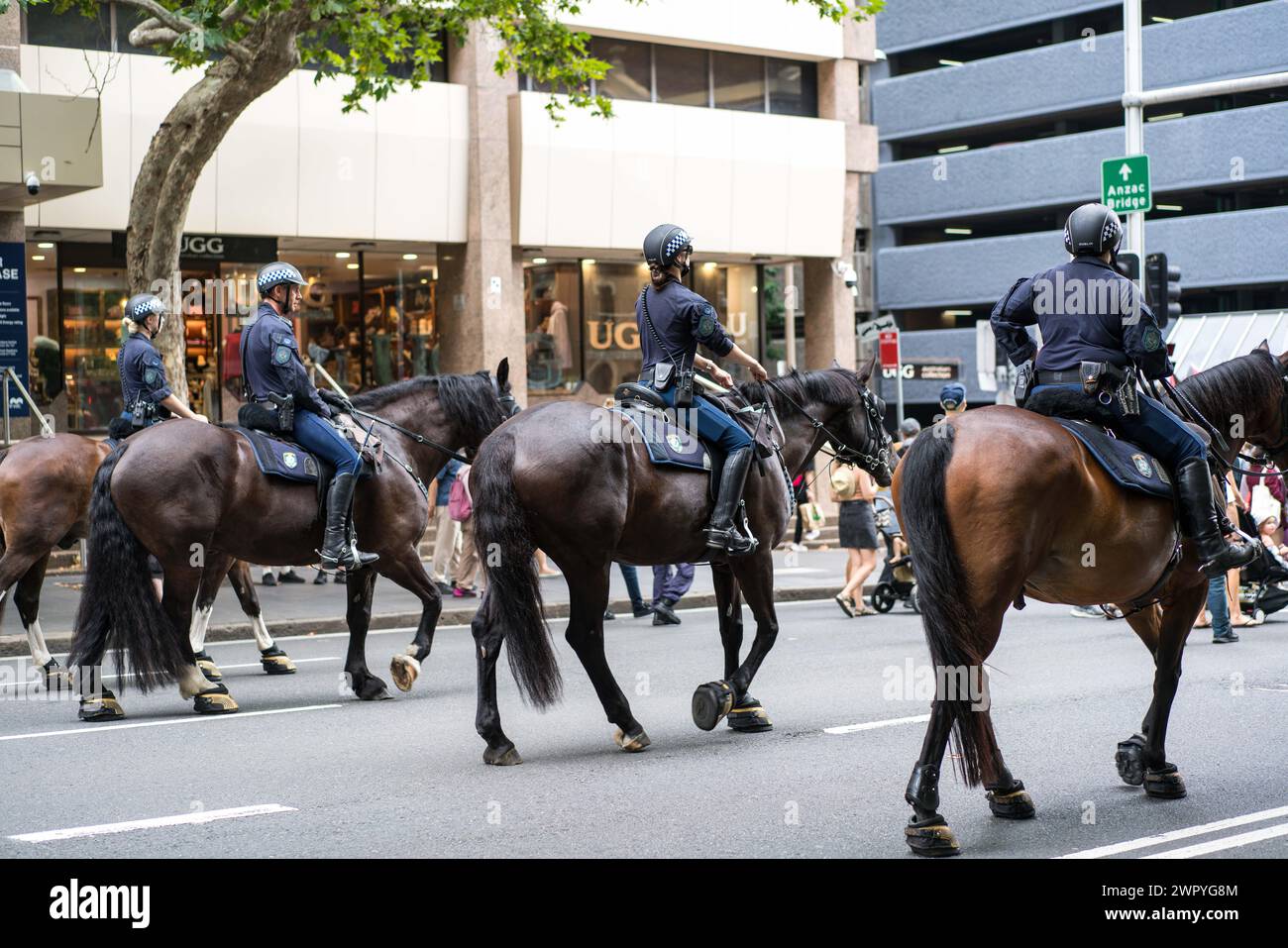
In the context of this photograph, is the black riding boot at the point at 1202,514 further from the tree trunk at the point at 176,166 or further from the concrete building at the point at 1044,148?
the concrete building at the point at 1044,148

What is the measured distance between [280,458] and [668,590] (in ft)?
22.4

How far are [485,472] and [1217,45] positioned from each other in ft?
137

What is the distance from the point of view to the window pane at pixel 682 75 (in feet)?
91.7

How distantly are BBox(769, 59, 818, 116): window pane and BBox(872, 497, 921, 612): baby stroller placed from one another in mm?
14199

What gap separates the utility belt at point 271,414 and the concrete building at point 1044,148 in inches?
1340

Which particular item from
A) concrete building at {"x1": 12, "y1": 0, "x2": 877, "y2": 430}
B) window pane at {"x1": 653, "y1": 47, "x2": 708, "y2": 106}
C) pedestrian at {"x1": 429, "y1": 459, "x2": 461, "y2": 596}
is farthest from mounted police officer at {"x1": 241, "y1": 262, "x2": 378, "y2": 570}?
window pane at {"x1": 653, "y1": 47, "x2": 708, "y2": 106}

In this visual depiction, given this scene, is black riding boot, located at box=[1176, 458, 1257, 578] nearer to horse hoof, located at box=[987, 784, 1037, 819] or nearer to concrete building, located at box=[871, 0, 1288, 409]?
horse hoof, located at box=[987, 784, 1037, 819]

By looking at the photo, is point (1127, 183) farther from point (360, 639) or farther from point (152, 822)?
point (152, 822)

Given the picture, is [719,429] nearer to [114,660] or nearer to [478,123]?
[114,660]

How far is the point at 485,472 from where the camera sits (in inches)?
334

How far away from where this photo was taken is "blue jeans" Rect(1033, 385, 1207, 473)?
7211 mm

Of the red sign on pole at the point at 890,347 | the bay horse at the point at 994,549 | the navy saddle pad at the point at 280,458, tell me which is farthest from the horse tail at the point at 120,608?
the red sign on pole at the point at 890,347

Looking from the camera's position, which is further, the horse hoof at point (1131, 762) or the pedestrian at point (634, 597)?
the pedestrian at point (634, 597)
